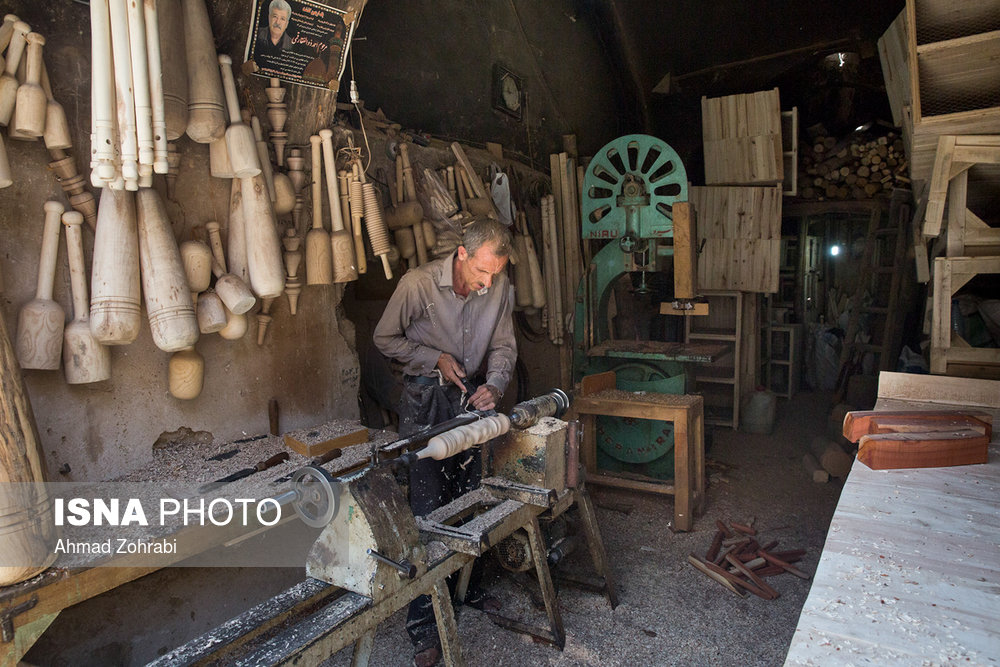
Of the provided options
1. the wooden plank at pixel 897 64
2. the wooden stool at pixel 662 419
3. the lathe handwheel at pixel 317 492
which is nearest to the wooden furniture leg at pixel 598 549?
the wooden stool at pixel 662 419

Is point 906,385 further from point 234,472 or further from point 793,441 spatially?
point 793,441

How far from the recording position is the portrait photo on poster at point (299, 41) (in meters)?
2.61

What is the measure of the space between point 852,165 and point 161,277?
23.6 ft

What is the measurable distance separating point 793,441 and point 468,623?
4071 millimetres

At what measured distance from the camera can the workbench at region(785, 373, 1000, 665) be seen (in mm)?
1141

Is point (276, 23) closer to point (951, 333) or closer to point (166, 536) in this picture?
point (166, 536)

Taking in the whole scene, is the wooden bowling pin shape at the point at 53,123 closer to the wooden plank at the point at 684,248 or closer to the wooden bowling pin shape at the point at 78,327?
the wooden bowling pin shape at the point at 78,327

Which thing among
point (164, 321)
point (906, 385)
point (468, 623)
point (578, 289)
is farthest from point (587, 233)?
point (164, 321)

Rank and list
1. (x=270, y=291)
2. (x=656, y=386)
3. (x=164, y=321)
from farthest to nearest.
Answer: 1. (x=656, y=386)
2. (x=270, y=291)
3. (x=164, y=321)

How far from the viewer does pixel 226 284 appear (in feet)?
8.34

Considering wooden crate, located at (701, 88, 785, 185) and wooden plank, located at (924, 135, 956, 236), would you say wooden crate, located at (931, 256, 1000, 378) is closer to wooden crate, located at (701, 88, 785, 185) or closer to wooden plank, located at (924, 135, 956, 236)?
wooden plank, located at (924, 135, 956, 236)

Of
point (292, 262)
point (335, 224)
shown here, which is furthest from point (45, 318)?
point (335, 224)

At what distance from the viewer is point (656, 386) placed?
4.67 metres

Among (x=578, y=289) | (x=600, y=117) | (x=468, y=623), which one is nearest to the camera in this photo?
(x=468, y=623)
